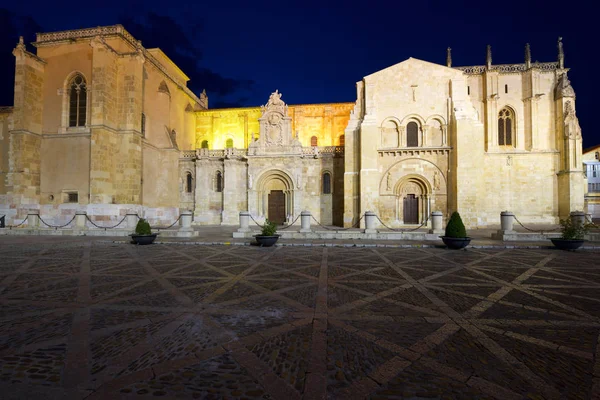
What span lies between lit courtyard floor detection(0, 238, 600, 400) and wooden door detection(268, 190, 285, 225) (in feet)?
55.8

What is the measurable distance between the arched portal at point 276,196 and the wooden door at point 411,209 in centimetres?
869

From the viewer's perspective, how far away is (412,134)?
68.7 feet

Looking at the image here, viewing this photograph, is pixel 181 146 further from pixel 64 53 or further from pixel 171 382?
pixel 171 382

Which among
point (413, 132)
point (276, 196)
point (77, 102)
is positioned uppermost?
point (77, 102)

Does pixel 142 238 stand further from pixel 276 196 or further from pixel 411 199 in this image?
pixel 411 199

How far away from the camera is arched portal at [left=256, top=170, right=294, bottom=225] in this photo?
2322 centimetres

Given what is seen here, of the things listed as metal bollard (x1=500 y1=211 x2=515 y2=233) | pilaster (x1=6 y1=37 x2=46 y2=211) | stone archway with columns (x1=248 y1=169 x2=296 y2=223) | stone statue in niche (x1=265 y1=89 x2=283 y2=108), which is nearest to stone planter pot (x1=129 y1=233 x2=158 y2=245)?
stone archway with columns (x1=248 y1=169 x2=296 y2=223)

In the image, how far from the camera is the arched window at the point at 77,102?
1969 cm

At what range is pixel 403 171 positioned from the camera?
2045cm

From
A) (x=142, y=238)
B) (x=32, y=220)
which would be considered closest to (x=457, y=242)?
(x=142, y=238)

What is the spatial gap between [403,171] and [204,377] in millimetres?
20073

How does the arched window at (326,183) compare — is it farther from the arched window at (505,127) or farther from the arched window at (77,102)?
the arched window at (77,102)

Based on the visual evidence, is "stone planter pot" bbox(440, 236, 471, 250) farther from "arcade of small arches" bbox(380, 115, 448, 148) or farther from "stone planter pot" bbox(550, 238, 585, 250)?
"arcade of small arches" bbox(380, 115, 448, 148)

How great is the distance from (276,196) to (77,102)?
1559 cm
